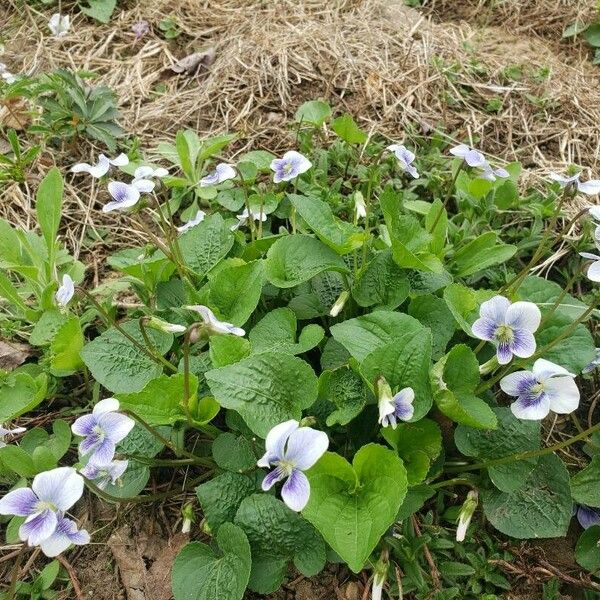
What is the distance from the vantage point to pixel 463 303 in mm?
1743

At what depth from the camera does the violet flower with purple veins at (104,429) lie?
1.41 metres

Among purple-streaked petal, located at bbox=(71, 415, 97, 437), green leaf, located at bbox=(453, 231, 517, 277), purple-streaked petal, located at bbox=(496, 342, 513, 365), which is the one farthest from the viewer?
green leaf, located at bbox=(453, 231, 517, 277)

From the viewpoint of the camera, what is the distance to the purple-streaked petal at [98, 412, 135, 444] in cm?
141

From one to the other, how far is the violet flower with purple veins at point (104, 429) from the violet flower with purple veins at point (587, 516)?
131cm

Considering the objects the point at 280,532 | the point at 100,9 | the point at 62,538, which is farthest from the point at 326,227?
the point at 100,9

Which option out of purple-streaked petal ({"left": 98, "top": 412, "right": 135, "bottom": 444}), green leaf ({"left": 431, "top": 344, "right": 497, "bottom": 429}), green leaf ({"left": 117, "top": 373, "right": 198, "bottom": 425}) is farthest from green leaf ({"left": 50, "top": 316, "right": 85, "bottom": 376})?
green leaf ({"left": 431, "top": 344, "right": 497, "bottom": 429})

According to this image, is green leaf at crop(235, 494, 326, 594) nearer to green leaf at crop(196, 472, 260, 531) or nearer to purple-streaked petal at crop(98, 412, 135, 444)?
green leaf at crop(196, 472, 260, 531)

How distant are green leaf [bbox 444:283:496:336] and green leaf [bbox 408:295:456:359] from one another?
2.7 inches

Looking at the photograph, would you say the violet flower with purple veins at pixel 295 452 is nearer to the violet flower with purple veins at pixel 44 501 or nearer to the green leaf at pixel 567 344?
the violet flower with purple veins at pixel 44 501

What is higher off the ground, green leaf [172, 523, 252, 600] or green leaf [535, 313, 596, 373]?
green leaf [535, 313, 596, 373]

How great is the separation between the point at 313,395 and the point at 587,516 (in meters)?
0.90

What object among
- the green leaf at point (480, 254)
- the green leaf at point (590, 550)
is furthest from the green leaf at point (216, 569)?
the green leaf at point (480, 254)

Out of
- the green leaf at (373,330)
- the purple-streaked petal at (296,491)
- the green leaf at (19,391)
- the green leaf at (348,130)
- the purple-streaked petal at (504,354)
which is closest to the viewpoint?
the purple-streaked petal at (296,491)

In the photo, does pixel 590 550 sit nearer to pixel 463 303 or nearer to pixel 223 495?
pixel 463 303
